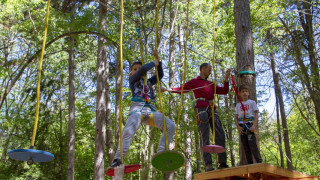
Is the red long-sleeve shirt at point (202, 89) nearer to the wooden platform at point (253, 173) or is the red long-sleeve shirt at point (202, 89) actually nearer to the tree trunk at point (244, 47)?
the tree trunk at point (244, 47)

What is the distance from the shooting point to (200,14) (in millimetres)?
16062

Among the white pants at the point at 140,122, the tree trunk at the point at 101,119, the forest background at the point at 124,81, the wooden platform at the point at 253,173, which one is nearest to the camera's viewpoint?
the wooden platform at the point at 253,173

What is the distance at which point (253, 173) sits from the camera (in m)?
3.92

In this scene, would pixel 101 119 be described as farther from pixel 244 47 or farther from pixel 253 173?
pixel 253 173

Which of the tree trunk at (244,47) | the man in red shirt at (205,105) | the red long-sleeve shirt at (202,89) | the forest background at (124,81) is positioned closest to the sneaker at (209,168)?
the man in red shirt at (205,105)

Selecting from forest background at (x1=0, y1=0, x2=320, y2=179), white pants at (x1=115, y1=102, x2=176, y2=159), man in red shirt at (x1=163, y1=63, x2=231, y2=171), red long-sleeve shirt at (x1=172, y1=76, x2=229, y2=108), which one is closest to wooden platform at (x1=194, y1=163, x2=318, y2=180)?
man in red shirt at (x1=163, y1=63, x2=231, y2=171)

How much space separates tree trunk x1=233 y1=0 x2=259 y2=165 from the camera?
190 inches

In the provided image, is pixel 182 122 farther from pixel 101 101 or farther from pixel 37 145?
pixel 37 145

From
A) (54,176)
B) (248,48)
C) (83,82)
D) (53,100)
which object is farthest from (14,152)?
(83,82)

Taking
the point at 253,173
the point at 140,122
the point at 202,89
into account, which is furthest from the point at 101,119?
the point at 253,173

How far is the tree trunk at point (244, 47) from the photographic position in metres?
4.83

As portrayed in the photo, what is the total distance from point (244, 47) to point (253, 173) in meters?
1.97

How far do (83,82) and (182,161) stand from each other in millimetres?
16125

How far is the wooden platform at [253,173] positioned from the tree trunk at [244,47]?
62 centimetres
